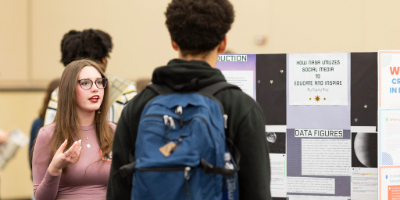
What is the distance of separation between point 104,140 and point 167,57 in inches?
150

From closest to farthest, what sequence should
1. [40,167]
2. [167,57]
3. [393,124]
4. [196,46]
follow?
[196,46] < [40,167] < [393,124] < [167,57]

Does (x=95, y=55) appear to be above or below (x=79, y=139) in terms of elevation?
above

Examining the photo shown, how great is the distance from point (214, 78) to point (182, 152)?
0.94 ft

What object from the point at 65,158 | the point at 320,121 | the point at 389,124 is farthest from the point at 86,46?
the point at 389,124

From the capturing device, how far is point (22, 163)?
21.9ft

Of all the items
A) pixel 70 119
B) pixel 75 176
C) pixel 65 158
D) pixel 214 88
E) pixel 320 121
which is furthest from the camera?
pixel 320 121

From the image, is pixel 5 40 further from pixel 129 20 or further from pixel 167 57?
pixel 167 57

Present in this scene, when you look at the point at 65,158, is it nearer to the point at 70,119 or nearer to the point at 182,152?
the point at 70,119

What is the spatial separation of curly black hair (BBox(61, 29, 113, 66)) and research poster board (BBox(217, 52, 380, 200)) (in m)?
1.26

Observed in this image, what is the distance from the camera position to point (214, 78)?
1507 millimetres

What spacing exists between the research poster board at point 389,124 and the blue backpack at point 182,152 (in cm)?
153

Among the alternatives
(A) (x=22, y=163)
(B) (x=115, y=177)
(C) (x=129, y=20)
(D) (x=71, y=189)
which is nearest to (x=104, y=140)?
(D) (x=71, y=189)

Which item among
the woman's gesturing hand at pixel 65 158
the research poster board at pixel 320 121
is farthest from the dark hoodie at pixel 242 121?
the research poster board at pixel 320 121

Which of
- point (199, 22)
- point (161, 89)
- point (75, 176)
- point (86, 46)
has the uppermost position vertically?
point (86, 46)
